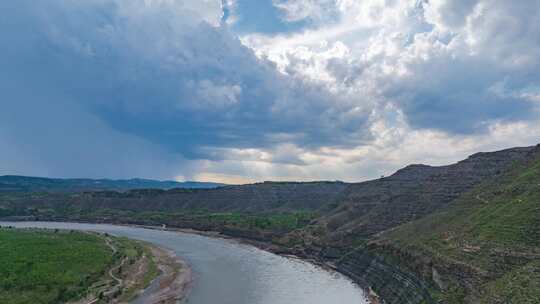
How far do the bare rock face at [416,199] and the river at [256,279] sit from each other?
1783 centimetres

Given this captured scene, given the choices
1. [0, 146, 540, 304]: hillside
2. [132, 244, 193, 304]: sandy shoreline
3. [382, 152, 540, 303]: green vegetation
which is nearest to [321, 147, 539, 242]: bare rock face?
[0, 146, 540, 304]: hillside

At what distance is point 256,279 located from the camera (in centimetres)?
8894

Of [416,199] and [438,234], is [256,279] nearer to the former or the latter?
[438,234]

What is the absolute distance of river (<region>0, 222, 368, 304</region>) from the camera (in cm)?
7406

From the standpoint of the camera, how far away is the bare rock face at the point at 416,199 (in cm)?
10688

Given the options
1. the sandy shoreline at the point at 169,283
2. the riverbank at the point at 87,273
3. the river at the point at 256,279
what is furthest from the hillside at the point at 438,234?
the riverbank at the point at 87,273

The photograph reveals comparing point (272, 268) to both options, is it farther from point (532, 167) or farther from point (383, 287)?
point (532, 167)

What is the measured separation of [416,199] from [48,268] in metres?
83.1

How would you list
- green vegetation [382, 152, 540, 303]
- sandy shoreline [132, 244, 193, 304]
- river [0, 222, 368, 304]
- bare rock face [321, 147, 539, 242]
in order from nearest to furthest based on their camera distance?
1. green vegetation [382, 152, 540, 303]
2. sandy shoreline [132, 244, 193, 304]
3. river [0, 222, 368, 304]
4. bare rock face [321, 147, 539, 242]

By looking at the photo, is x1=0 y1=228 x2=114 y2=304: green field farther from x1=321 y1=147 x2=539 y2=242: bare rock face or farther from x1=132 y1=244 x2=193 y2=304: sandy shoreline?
x1=321 y1=147 x2=539 y2=242: bare rock face

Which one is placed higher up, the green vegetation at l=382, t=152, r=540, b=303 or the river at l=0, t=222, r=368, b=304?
the green vegetation at l=382, t=152, r=540, b=303

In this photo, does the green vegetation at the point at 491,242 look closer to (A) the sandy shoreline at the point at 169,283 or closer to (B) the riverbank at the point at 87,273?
(A) the sandy shoreline at the point at 169,283

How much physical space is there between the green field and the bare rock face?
57912mm

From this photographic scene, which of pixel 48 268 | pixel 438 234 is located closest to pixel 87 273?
pixel 48 268
